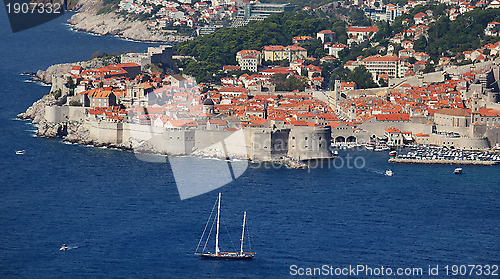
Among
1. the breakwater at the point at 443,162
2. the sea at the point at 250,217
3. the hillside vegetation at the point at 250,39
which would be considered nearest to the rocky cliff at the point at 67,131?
the sea at the point at 250,217

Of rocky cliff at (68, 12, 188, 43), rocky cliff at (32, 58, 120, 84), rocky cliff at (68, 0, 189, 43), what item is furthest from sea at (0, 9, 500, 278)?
rocky cliff at (68, 0, 189, 43)

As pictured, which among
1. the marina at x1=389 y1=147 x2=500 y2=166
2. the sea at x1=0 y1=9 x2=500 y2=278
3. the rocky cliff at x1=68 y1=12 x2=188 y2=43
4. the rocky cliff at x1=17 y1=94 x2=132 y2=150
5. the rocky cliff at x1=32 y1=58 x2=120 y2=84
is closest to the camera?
the sea at x1=0 y1=9 x2=500 y2=278

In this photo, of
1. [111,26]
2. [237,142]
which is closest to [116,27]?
[111,26]

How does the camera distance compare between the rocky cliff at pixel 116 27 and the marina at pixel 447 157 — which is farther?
the rocky cliff at pixel 116 27

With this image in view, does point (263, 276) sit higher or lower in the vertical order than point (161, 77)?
lower

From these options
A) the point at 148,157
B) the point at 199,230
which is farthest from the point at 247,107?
the point at 199,230

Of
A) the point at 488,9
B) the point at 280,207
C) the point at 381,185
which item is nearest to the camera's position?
the point at 280,207

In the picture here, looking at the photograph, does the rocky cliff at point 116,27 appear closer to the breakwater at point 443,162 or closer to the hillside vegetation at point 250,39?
the hillside vegetation at point 250,39

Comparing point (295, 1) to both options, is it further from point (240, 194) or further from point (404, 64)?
point (240, 194)

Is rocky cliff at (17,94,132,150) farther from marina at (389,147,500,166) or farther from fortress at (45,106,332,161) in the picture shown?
marina at (389,147,500,166)
